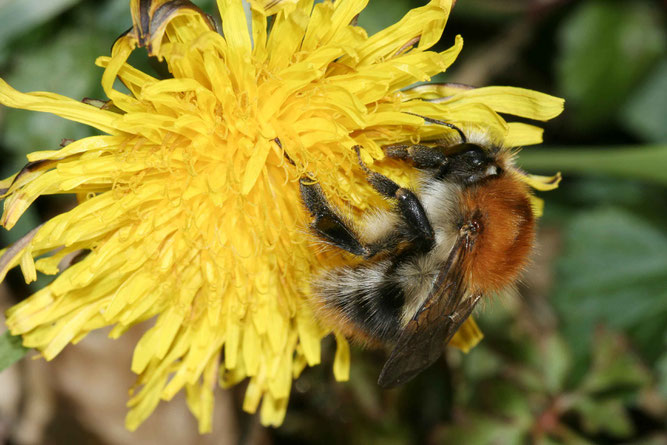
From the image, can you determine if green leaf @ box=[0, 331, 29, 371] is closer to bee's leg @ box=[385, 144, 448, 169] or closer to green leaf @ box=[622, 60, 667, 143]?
bee's leg @ box=[385, 144, 448, 169]

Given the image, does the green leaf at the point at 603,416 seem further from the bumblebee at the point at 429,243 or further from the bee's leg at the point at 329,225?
the bee's leg at the point at 329,225

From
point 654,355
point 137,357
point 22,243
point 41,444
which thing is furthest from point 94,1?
point 654,355

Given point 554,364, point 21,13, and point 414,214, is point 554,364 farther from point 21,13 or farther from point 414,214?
point 21,13

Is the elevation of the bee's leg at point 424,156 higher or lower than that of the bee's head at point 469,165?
higher

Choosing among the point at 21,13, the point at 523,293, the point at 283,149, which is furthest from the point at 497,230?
the point at 523,293

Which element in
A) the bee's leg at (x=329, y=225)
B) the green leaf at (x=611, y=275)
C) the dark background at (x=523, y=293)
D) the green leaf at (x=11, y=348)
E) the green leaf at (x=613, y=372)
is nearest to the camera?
the bee's leg at (x=329, y=225)

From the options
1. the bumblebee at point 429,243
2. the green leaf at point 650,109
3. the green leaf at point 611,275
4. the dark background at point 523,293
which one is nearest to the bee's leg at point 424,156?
the bumblebee at point 429,243

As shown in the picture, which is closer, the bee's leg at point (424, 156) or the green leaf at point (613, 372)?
the bee's leg at point (424, 156)
